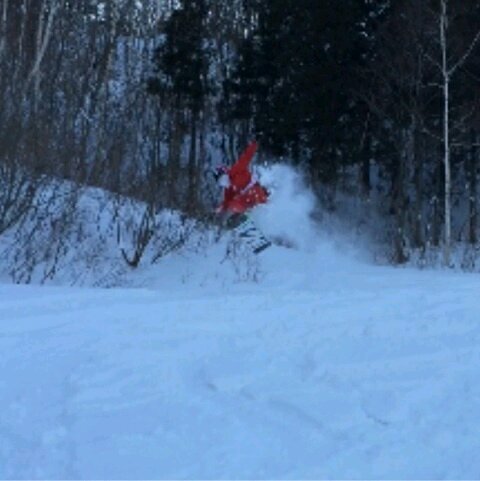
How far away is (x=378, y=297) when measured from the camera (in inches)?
345

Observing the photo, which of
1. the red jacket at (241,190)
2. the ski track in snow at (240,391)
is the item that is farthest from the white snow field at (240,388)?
the red jacket at (241,190)

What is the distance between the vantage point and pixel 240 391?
543cm

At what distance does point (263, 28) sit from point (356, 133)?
5.04 metres

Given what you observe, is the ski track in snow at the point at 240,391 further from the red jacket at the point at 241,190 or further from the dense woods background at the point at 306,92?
the red jacket at the point at 241,190

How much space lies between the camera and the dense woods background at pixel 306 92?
20.9 m

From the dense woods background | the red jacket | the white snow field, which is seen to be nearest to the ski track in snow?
the white snow field

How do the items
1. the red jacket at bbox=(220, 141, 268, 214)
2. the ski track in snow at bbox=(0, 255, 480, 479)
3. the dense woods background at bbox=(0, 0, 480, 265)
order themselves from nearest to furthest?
the ski track in snow at bbox=(0, 255, 480, 479) → the red jacket at bbox=(220, 141, 268, 214) → the dense woods background at bbox=(0, 0, 480, 265)

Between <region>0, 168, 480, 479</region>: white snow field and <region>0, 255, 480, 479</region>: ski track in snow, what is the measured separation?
0.01 m

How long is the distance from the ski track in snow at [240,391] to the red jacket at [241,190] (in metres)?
8.99

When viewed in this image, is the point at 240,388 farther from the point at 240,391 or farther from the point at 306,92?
the point at 306,92

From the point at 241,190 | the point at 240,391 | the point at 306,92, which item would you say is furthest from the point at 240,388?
the point at 306,92

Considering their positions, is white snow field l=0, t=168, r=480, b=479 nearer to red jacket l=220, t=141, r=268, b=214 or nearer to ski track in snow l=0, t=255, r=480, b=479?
ski track in snow l=0, t=255, r=480, b=479

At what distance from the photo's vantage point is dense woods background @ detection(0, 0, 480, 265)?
20875mm

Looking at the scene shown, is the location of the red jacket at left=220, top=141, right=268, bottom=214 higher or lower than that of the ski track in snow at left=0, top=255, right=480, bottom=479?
higher
